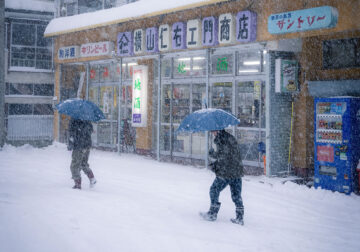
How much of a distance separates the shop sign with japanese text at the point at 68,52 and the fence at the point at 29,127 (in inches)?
156

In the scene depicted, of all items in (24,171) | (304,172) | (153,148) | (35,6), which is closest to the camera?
(304,172)

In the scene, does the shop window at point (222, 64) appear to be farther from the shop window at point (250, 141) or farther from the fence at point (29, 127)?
the fence at point (29, 127)

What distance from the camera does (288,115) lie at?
38.9 feet

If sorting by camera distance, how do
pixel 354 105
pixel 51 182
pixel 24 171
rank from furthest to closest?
pixel 24 171 < pixel 51 182 < pixel 354 105

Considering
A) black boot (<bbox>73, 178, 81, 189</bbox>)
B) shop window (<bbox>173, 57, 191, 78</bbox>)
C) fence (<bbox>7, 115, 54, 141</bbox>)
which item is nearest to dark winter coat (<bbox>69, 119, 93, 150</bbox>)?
black boot (<bbox>73, 178, 81, 189</bbox>)

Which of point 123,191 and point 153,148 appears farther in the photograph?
point 153,148

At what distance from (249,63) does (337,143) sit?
4.00 meters

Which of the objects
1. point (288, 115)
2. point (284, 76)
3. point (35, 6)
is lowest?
point (288, 115)

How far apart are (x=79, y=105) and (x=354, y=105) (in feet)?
20.9

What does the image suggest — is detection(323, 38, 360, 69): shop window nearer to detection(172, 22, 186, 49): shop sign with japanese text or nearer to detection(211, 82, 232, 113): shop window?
detection(211, 82, 232, 113): shop window

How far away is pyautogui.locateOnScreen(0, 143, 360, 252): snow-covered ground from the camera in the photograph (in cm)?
607

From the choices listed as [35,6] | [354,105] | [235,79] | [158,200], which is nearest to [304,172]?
[354,105]

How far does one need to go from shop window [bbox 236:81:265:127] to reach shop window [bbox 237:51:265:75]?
362 mm

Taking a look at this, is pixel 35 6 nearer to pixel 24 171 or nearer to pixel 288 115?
pixel 24 171
